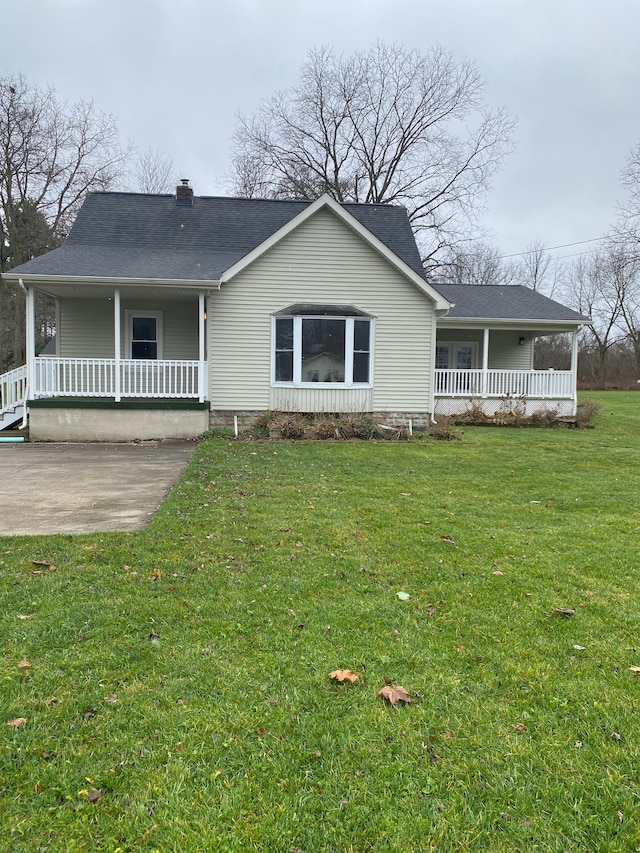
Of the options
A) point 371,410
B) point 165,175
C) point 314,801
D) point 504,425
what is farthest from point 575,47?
point 314,801

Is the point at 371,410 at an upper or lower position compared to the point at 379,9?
lower

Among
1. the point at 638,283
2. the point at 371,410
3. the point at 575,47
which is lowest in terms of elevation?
the point at 371,410

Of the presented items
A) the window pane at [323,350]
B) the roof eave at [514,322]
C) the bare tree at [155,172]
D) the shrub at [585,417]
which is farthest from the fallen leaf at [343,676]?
the bare tree at [155,172]

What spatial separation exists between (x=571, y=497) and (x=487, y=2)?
2007 centimetres

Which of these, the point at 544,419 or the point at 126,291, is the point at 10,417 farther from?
the point at 544,419

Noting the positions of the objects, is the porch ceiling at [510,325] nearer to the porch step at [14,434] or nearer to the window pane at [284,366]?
the window pane at [284,366]

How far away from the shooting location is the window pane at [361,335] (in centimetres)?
1358

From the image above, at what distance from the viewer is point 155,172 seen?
113ft

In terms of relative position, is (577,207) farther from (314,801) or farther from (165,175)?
(314,801)

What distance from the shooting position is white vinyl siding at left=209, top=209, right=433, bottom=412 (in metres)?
13.2

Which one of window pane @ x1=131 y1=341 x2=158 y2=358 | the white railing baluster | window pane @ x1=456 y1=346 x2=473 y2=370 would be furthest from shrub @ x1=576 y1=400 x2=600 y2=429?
window pane @ x1=131 y1=341 x2=158 y2=358

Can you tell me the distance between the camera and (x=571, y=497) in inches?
280

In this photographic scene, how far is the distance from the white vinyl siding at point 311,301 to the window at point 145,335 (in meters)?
2.03

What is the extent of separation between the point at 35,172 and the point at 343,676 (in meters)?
31.4
